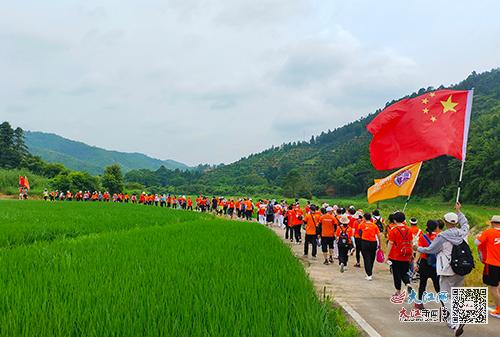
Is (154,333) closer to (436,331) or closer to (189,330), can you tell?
(189,330)

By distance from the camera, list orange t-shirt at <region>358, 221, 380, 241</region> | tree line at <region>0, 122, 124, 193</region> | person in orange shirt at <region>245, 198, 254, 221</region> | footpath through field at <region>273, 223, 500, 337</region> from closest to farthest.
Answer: footpath through field at <region>273, 223, 500, 337</region>
orange t-shirt at <region>358, 221, 380, 241</region>
person in orange shirt at <region>245, 198, 254, 221</region>
tree line at <region>0, 122, 124, 193</region>

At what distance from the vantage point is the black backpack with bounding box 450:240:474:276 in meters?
4.96

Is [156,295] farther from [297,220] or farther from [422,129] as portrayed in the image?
[297,220]

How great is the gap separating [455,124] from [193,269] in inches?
225

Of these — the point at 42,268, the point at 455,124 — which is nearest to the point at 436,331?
the point at 455,124

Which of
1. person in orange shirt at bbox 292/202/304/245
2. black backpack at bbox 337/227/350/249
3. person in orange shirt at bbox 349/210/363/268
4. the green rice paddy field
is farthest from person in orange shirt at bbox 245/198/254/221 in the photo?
the green rice paddy field

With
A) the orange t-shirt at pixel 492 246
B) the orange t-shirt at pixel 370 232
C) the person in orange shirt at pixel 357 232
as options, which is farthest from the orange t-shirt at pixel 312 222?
the orange t-shirt at pixel 492 246

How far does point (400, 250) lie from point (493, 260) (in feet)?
4.57

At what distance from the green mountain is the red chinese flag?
42.3 metres

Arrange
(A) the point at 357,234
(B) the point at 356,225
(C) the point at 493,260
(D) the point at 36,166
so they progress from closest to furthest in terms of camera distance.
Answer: (C) the point at 493,260 < (A) the point at 357,234 < (B) the point at 356,225 < (D) the point at 36,166

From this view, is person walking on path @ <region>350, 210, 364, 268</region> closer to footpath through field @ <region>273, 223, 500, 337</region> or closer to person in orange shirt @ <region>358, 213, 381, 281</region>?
footpath through field @ <region>273, 223, 500, 337</region>

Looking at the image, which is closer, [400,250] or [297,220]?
[400,250]

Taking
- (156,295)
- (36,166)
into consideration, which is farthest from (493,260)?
(36,166)

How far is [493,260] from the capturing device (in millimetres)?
5648
